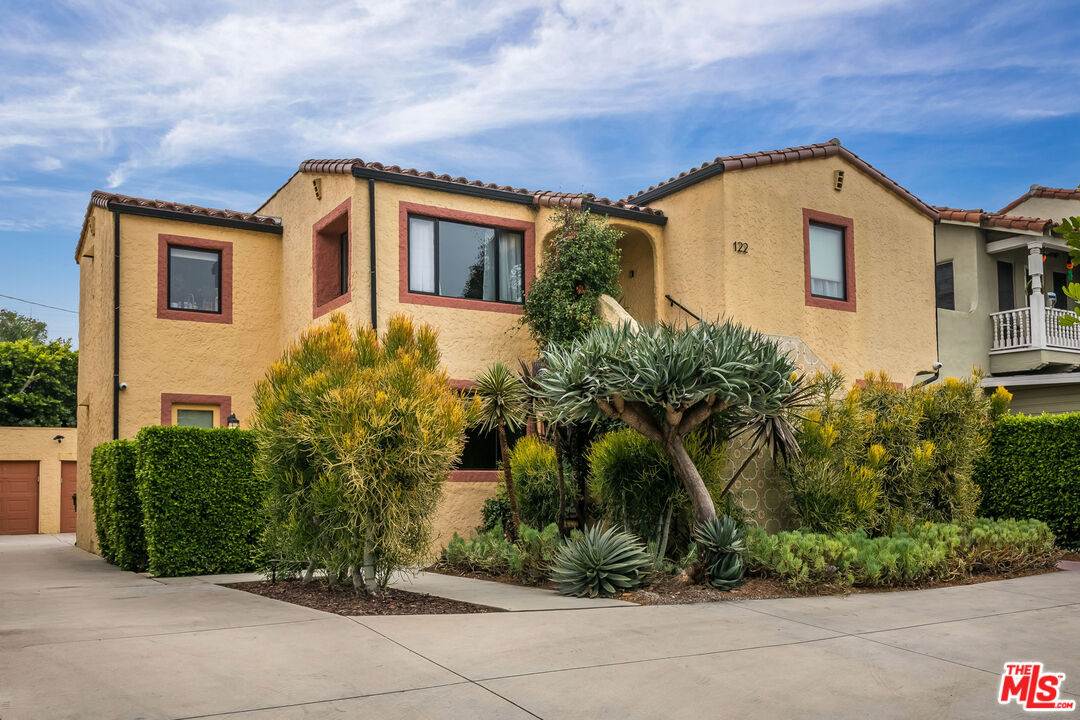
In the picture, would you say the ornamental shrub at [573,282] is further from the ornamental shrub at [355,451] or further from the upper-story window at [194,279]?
the upper-story window at [194,279]

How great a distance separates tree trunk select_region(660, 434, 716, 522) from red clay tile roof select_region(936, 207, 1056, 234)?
13149 mm

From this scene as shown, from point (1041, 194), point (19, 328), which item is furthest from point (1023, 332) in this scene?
point (19, 328)

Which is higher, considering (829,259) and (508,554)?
(829,259)

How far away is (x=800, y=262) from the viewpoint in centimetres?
1764

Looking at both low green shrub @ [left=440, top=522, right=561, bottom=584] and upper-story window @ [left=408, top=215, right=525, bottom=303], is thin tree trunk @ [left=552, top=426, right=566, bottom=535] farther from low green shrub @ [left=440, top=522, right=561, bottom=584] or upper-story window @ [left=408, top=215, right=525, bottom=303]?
upper-story window @ [left=408, top=215, right=525, bottom=303]

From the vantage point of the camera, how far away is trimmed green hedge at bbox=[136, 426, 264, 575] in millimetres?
12539

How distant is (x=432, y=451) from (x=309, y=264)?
9.01 m

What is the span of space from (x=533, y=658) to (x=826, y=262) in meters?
13.4

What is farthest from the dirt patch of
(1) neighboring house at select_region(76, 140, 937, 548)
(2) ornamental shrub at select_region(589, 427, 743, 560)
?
(1) neighboring house at select_region(76, 140, 937, 548)

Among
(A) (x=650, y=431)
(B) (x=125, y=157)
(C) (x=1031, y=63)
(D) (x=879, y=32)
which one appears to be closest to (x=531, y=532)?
(A) (x=650, y=431)

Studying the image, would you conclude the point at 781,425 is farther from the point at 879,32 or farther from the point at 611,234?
the point at 879,32

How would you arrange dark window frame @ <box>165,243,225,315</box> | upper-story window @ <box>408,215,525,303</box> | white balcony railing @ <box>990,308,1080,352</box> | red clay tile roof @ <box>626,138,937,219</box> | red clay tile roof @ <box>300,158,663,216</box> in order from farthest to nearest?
white balcony railing @ <box>990,308,1080,352</box>, dark window frame @ <box>165,243,225,315</box>, red clay tile roof @ <box>626,138,937,219</box>, upper-story window @ <box>408,215,525,303</box>, red clay tile roof @ <box>300,158,663,216</box>

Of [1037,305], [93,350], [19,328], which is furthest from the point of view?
[19,328]

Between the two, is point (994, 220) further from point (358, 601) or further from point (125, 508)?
point (125, 508)
